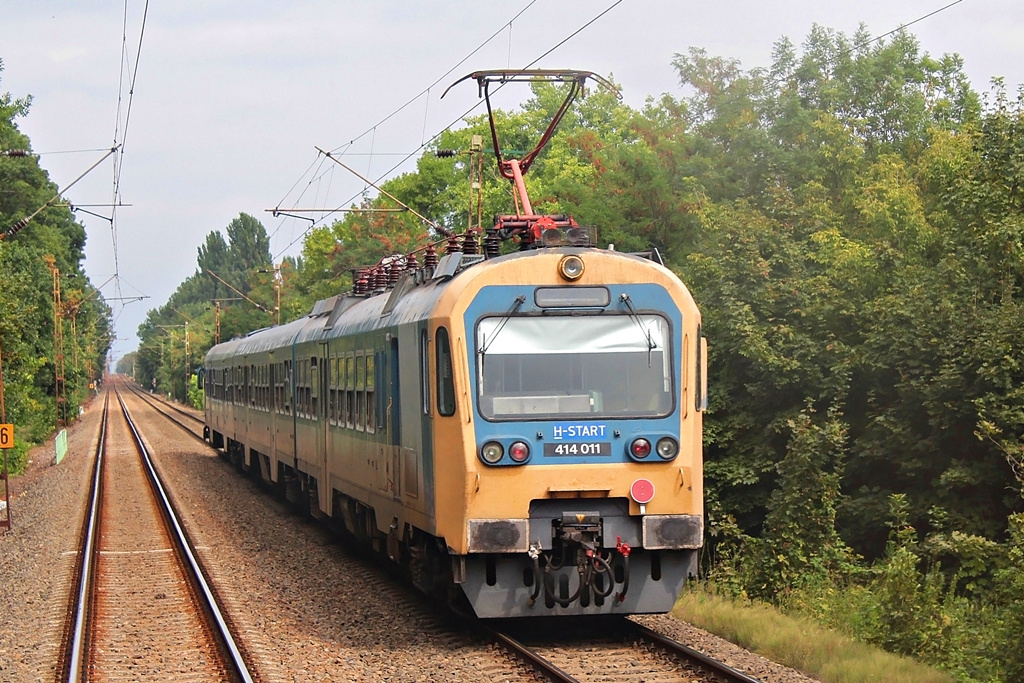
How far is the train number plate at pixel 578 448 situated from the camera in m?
10.1

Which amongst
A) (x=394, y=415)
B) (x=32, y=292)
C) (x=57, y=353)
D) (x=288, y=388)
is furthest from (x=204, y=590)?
(x=57, y=353)

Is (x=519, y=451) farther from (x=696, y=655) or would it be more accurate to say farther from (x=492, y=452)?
(x=696, y=655)

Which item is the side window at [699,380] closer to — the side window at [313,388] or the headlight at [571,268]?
the headlight at [571,268]

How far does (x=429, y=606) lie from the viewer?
1265cm

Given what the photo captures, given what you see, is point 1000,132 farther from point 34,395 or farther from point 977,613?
point 34,395

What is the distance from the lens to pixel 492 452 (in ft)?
32.7

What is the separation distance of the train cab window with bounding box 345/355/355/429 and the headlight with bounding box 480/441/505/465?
4899 mm

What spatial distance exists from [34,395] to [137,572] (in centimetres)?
3639

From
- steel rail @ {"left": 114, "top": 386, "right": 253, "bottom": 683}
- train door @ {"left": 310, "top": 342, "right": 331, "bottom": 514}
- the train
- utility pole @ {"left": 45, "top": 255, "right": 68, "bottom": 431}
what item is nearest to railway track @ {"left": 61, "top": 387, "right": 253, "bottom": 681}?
steel rail @ {"left": 114, "top": 386, "right": 253, "bottom": 683}

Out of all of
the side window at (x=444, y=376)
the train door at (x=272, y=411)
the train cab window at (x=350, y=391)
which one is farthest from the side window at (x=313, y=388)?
the side window at (x=444, y=376)

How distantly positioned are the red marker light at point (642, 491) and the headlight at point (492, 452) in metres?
1.06

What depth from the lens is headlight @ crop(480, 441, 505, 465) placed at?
Answer: 994cm

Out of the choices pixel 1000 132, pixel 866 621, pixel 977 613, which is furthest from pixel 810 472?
pixel 1000 132

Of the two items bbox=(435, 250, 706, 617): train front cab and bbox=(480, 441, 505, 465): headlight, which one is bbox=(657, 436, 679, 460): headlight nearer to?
bbox=(435, 250, 706, 617): train front cab
